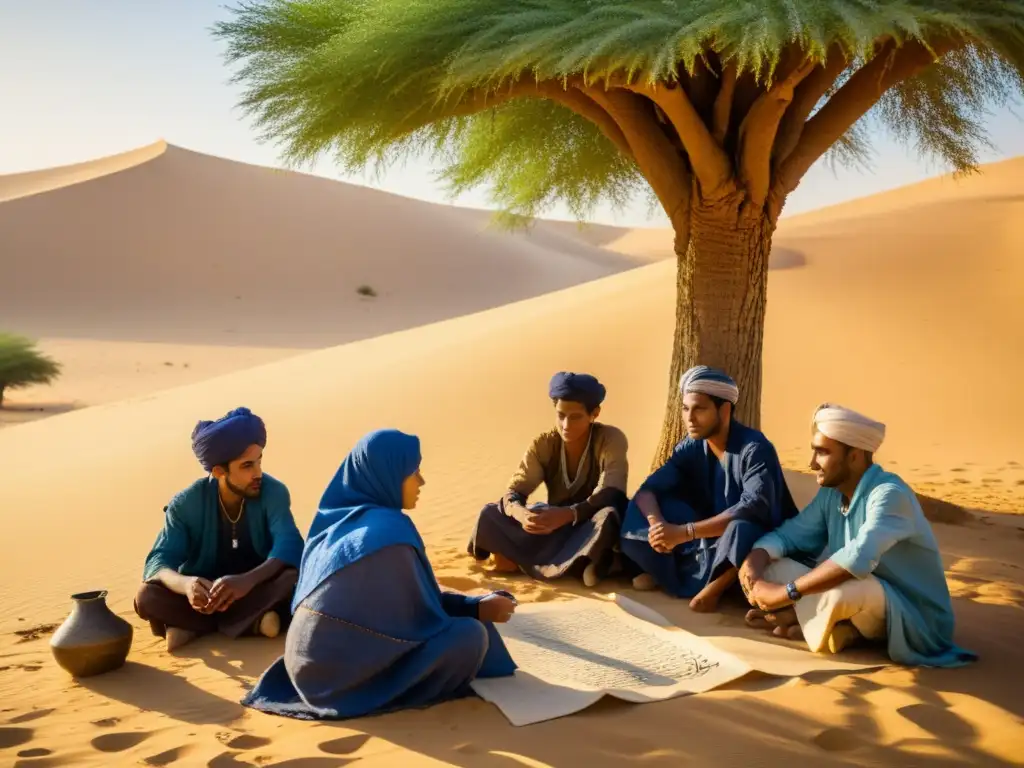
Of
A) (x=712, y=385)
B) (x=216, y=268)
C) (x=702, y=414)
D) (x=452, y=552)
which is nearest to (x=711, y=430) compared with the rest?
(x=702, y=414)

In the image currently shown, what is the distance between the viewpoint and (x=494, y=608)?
3.96 metres

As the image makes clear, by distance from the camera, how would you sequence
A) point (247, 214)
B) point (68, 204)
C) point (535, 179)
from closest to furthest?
point (535, 179)
point (68, 204)
point (247, 214)

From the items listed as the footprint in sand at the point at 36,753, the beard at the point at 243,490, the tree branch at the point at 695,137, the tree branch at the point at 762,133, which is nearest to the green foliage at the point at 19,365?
the beard at the point at 243,490

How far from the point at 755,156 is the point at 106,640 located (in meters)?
5.19

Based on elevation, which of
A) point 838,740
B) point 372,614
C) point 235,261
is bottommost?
point 838,740

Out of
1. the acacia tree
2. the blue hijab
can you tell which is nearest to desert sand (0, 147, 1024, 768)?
the blue hijab

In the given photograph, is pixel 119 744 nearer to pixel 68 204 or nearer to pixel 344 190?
pixel 68 204

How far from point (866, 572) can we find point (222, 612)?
310 centimetres

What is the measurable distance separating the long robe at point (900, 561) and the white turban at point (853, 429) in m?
0.12

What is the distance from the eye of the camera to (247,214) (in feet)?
152

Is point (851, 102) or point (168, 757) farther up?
point (851, 102)

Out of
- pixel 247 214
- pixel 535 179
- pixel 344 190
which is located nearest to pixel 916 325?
pixel 535 179

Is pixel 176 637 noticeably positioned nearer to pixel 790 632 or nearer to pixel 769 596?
pixel 769 596

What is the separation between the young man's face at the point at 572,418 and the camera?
5746mm
